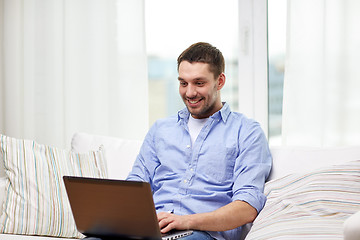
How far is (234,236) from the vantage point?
1.87 metres

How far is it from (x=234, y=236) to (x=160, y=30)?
1.64 metres

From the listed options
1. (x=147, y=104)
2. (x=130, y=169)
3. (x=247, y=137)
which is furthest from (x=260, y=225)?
(x=147, y=104)

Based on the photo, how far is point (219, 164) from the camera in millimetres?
1951

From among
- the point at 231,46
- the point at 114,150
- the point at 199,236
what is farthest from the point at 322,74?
the point at 199,236

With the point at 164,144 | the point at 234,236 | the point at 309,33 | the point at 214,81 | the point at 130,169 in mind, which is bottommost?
the point at 234,236

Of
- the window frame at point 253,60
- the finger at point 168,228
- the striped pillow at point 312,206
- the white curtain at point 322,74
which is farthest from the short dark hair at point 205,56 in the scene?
the window frame at point 253,60

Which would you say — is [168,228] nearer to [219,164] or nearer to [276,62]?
[219,164]

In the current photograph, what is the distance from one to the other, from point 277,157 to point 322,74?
0.81 meters

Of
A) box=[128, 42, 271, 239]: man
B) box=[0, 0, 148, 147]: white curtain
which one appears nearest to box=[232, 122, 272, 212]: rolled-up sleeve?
box=[128, 42, 271, 239]: man

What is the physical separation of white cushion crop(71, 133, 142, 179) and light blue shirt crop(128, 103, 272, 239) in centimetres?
21

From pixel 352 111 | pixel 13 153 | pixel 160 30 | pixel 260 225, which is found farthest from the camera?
pixel 160 30

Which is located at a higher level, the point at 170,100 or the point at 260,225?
the point at 170,100

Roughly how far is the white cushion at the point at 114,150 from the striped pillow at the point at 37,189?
99mm

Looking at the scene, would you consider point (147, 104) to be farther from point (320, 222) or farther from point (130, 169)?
point (320, 222)
